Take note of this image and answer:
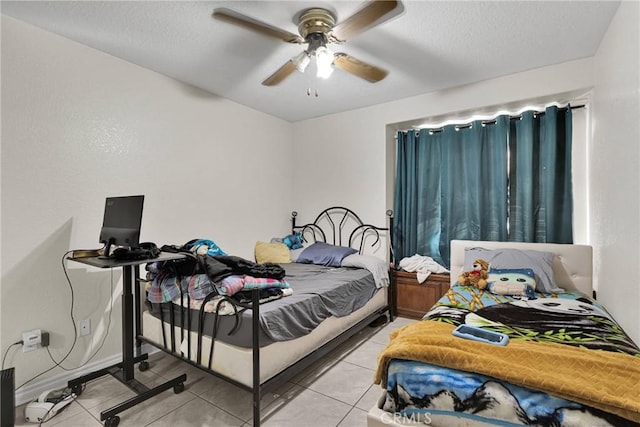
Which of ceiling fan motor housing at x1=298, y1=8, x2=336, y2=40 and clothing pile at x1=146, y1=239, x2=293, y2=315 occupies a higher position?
ceiling fan motor housing at x1=298, y1=8, x2=336, y2=40

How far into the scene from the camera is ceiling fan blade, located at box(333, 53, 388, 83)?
2.08m

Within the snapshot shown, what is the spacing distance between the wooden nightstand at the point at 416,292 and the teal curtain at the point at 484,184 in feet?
1.07

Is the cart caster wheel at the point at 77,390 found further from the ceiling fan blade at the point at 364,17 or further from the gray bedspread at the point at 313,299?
the ceiling fan blade at the point at 364,17

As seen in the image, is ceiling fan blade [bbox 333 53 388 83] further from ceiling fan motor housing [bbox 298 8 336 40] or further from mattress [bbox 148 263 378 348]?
mattress [bbox 148 263 378 348]

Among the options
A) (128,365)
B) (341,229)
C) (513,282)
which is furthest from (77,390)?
(513,282)

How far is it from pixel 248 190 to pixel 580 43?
336 cm

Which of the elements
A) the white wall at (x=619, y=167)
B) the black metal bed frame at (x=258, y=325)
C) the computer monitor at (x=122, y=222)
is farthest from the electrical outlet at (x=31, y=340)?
the white wall at (x=619, y=167)

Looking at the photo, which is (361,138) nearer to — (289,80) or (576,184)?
(289,80)

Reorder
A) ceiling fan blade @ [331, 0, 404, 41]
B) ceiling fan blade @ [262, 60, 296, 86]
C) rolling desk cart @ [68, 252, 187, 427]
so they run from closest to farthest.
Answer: ceiling fan blade @ [331, 0, 404, 41]
rolling desk cart @ [68, 252, 187, 427]
ceiling fan blade @ [262, 60, 296, 86]

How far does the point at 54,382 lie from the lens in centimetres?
215

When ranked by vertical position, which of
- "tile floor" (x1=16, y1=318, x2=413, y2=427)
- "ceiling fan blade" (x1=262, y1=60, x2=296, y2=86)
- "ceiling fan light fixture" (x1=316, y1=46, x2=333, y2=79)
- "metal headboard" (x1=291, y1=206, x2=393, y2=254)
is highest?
"ceiling fan blade" (x1=262, y1=60, x2=296, y2=86)

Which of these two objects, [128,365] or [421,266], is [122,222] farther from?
[421,266]

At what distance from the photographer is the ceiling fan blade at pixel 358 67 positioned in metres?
2.08

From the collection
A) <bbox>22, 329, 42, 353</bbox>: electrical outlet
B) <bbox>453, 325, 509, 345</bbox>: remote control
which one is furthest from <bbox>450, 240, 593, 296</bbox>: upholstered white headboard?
<bbox>22, 329, 42, 353</bbox>: electrical outlet
